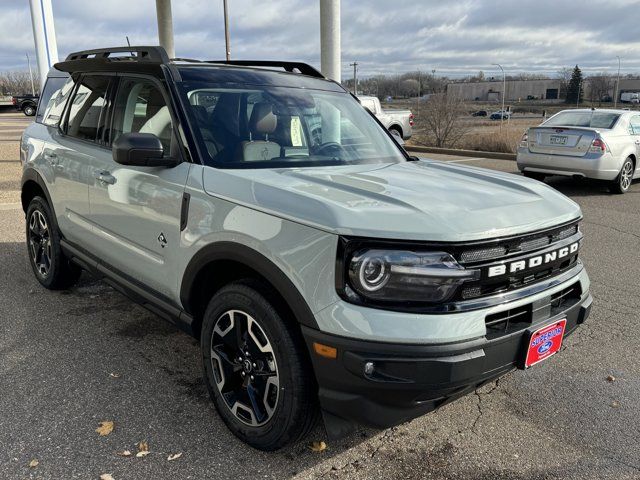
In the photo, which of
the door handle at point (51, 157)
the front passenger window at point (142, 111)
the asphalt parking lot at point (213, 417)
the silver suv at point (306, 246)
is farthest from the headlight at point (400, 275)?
the door handle at point (51, 157)

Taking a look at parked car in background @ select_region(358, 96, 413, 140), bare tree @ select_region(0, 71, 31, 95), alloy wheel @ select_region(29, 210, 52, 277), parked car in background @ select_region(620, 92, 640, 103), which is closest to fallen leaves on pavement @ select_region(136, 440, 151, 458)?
alloy wheel @ select_region(29, 210, 52, 277)

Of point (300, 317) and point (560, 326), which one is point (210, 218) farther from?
point (560, 326)

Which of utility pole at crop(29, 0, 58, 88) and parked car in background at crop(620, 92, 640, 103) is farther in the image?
parked car in background at crop(620, 92, 640, 103)

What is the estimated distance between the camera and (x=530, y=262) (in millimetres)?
2514

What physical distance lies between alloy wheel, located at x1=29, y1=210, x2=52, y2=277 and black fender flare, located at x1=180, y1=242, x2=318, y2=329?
2458mm

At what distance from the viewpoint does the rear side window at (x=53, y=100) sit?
4594mm

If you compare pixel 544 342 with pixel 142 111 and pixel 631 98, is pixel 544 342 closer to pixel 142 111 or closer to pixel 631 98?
pixel 142 111

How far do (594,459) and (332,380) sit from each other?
57.8 inches

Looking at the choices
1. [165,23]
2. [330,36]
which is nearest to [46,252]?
[330,36]

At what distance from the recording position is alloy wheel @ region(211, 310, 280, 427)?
8.59 ft

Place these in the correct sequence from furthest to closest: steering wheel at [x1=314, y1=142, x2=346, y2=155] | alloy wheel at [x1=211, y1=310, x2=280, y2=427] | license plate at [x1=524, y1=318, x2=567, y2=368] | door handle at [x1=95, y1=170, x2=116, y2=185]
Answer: door handle at [x1=95, y1=170, x2=116, y2=185] < steering wheel at [x1=314, y1=142, x2=346, y2=155] < alloy wheel at [x1=211, y1=310, x2=280, y2=427] < license plate at [x1=524, y1=318, x2=567, y2=368]

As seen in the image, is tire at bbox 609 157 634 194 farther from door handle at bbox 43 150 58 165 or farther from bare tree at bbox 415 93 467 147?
bare tree at bbox 415 93 467 147

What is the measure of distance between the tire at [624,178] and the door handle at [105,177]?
932cm

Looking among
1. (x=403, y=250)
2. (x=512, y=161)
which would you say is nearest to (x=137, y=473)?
(x=403, y=250)
